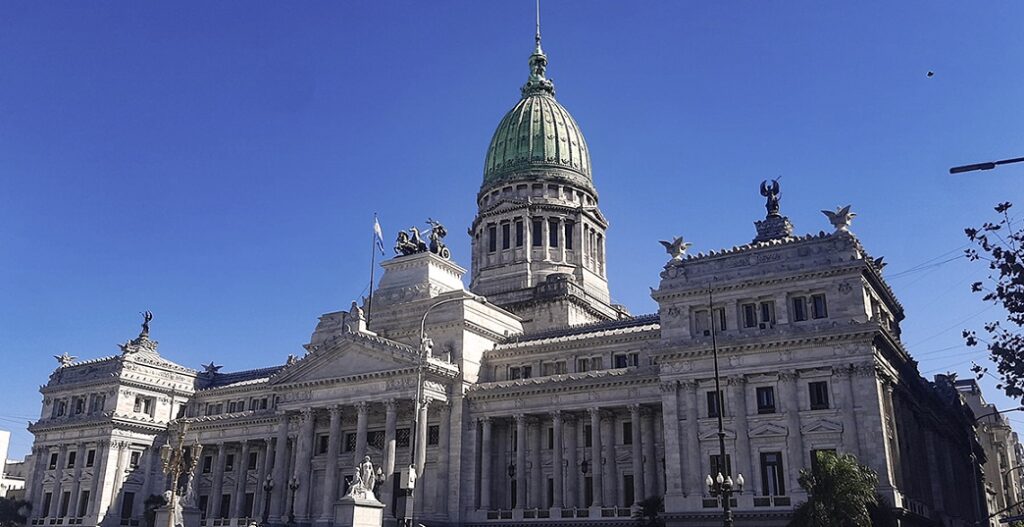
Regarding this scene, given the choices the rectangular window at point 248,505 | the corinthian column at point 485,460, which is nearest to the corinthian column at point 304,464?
the rectangular window at point 248,505

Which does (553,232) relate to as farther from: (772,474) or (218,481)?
(772,474)

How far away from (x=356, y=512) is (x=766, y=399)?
26146mm

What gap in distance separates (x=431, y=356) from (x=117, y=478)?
127 feet

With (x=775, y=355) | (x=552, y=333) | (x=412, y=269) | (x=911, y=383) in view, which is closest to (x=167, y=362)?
(x=412, y=269)

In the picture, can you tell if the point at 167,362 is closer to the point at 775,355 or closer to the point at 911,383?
the point at 775,355

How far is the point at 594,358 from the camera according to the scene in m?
70.7

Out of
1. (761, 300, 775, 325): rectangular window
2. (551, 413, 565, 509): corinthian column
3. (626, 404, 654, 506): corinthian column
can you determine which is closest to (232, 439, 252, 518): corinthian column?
(551, 413, 565, 509): corinthian column

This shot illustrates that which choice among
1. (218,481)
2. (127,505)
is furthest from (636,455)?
(127,505)

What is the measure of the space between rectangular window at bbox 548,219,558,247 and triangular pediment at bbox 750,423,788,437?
4630 centimetres

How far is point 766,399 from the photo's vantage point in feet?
183

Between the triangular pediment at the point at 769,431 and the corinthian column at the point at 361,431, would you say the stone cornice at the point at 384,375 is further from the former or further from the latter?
the triangular pediment at the point at 769,431

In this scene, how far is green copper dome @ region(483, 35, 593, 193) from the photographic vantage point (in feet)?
334

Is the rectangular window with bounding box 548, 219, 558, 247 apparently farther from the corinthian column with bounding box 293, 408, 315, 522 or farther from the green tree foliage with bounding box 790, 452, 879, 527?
the green tree foliage with bounding box 790, 452, 879, 527

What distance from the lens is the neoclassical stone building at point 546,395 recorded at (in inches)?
2151
